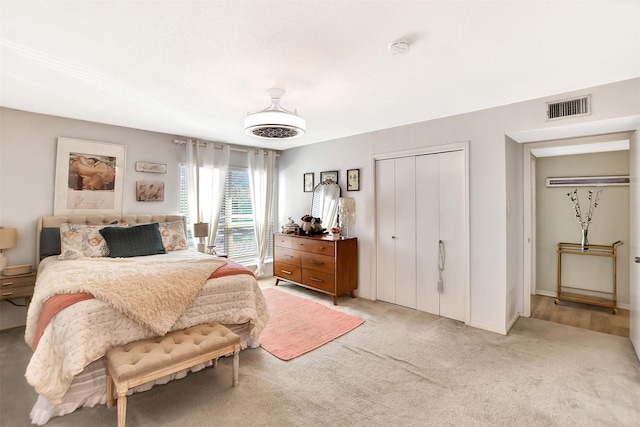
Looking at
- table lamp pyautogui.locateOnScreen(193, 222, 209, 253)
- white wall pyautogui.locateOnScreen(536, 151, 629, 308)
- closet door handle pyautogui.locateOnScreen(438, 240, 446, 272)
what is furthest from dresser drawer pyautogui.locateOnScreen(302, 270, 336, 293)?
white wall pyautogui.locateOnScreen(536, 151, 629, 308)

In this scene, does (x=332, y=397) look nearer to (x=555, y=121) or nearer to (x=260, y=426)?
(x=260, y=426)

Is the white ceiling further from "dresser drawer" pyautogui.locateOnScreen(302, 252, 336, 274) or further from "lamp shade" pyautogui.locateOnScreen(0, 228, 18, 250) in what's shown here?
"dresser drawer" pyautogui.locateOnScreen(302, 252, 336, 274)

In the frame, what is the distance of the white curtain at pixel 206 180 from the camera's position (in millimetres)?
4512

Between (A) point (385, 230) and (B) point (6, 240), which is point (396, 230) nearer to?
(A) point (385, 230)

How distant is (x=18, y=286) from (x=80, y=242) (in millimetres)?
736

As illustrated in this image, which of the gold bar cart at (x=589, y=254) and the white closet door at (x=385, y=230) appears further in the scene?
the white closet door at (x=385, y=230)

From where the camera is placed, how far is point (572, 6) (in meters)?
1.56

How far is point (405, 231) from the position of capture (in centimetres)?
392

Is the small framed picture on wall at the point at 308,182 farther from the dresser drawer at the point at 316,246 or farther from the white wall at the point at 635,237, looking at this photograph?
the white wall at the point at 635,237

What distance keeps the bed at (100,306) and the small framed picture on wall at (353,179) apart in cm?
224

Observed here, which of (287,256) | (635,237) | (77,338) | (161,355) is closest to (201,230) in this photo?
(287,256)

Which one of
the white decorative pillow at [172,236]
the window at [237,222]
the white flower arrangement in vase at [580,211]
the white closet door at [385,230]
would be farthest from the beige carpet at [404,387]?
the window at [237,222]

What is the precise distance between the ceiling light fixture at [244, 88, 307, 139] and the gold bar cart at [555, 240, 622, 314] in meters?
3.93

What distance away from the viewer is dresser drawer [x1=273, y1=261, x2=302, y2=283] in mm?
4559
